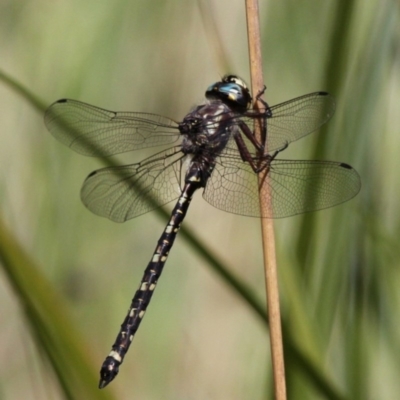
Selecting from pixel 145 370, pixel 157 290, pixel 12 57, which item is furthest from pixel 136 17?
pixel 145 370

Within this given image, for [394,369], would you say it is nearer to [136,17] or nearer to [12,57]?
[136,17]

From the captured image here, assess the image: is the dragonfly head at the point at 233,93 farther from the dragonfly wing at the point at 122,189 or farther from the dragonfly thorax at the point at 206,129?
the dragonfly wing at the point at 122,189

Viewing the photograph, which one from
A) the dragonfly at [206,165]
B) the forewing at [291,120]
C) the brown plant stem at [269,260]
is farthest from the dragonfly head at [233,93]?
the brown plant stem at [269,260]

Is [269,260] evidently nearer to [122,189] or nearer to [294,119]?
[294,119]

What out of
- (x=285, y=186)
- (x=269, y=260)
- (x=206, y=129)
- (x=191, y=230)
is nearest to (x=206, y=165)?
(x=206, y=129)

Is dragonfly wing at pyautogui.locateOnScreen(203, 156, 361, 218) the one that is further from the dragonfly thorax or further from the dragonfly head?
the dragonfly head
